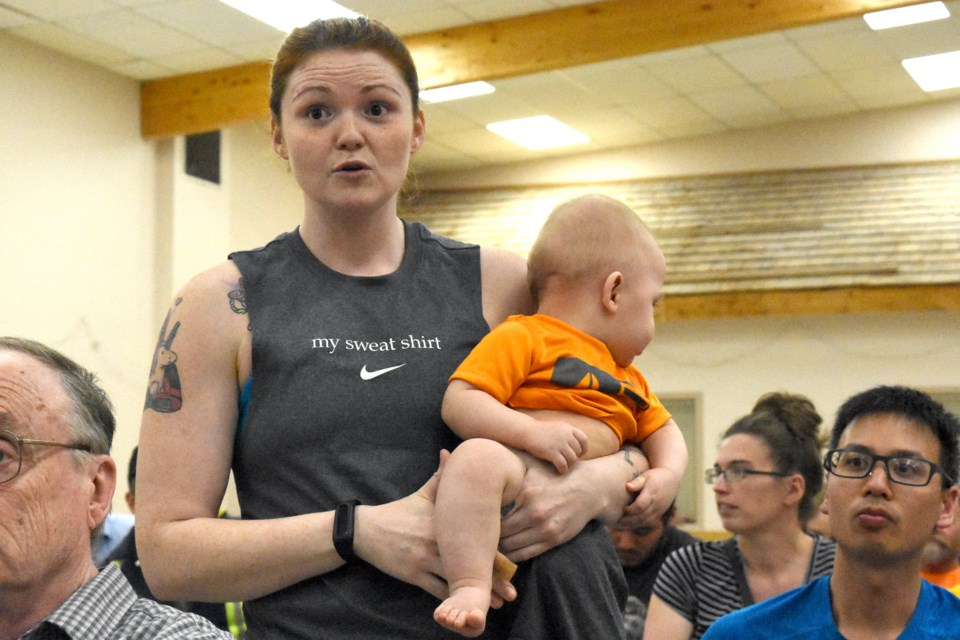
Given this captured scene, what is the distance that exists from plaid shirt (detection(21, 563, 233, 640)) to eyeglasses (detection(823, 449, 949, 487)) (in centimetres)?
197

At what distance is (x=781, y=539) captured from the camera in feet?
15.2

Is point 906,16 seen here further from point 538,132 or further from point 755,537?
point 755,537

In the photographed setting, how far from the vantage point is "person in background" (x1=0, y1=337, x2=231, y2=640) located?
1790mm

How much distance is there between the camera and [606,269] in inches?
88.4

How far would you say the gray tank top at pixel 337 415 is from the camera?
1.82 m

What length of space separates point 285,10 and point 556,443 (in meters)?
8.31

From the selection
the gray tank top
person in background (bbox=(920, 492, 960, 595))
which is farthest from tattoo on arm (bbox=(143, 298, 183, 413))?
person in background (bbox=(920, 492, 960, 595))

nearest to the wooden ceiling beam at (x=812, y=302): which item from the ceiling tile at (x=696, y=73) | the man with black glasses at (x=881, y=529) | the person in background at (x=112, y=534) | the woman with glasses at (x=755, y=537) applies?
the ceiling tile at (x=696, y=73)

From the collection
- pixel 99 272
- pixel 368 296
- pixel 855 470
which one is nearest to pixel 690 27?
pixel 99 272

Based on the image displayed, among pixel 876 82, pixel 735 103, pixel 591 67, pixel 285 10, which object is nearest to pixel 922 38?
pixel 876 82

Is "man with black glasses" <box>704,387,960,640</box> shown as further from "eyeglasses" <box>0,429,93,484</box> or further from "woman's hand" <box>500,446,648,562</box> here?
"eyeglasses" <box>0,429,93,484</box>

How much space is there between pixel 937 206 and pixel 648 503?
11.7 meters

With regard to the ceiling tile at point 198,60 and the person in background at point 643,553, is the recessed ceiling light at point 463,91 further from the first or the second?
the person in background at point 643,553

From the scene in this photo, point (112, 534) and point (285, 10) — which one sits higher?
point (285, 10)
